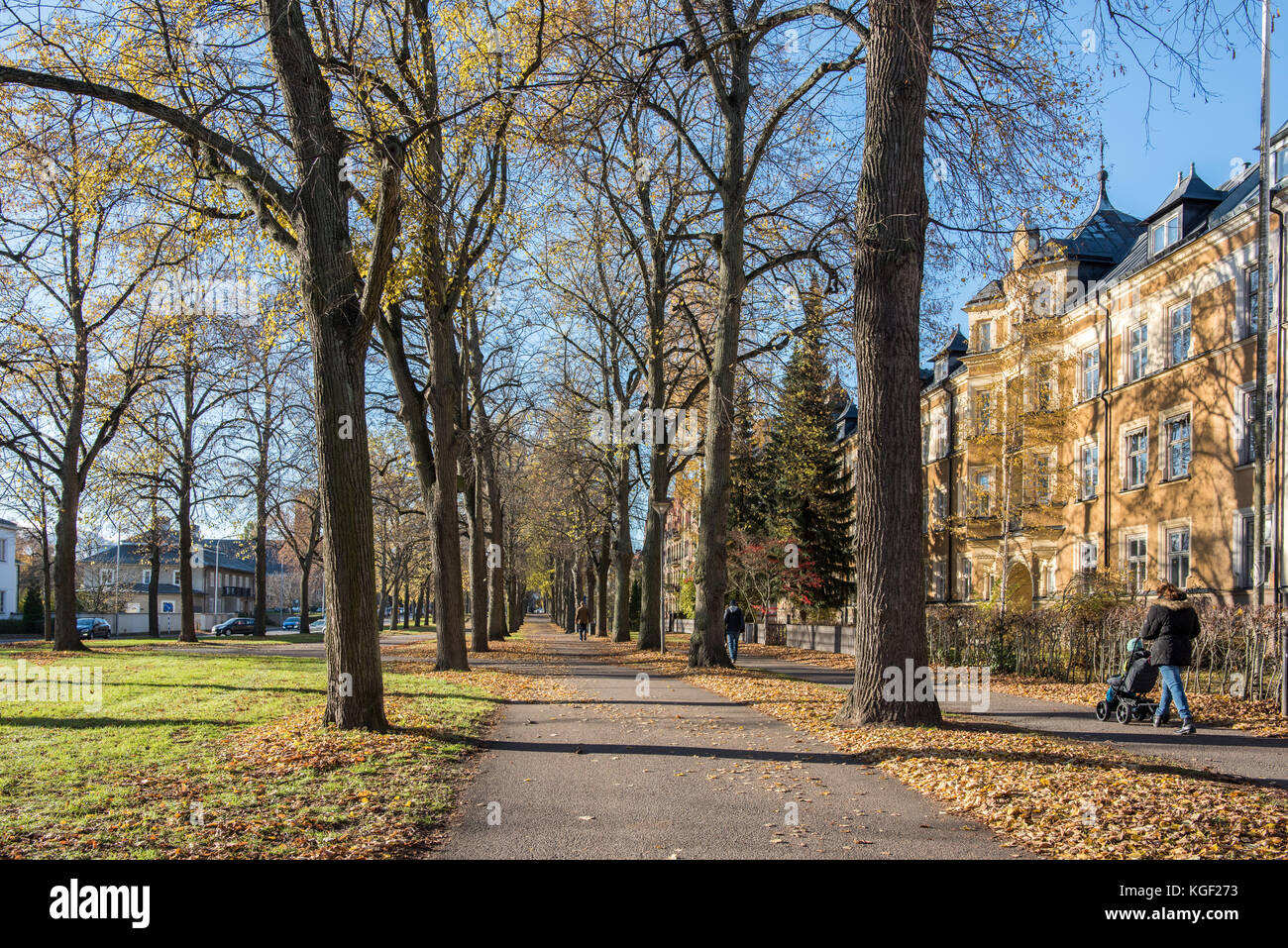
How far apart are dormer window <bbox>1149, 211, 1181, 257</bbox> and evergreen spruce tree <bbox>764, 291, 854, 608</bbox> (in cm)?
1372

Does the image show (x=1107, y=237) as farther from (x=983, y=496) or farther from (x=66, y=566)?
(x=66, y=566)

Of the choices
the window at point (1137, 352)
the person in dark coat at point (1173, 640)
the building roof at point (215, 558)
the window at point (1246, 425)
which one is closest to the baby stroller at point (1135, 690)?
the person in dark coat at point (1173, 640)

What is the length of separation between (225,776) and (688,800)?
392 cm

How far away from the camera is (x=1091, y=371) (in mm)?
33031

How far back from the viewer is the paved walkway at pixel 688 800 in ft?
19.4

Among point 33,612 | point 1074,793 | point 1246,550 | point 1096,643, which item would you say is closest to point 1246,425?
point 1246,550

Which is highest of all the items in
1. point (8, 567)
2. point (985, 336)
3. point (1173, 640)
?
point (985, 336)

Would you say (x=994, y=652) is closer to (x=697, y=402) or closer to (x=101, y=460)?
(x=697, y=402)

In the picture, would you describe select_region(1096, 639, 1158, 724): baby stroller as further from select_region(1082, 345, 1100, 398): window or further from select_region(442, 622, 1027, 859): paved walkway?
select_region(1082, 345, 1100, 398): window

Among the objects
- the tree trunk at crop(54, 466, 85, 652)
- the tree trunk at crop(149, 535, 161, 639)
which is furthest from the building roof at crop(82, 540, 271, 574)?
the tree trunk at crop(54, 466, 85, 652)

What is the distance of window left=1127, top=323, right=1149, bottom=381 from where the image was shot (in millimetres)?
29469

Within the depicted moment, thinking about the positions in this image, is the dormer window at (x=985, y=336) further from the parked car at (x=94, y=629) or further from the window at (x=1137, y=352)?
the parked car at (x=94, y=629)

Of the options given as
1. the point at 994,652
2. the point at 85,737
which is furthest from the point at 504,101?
the point at 994,652
